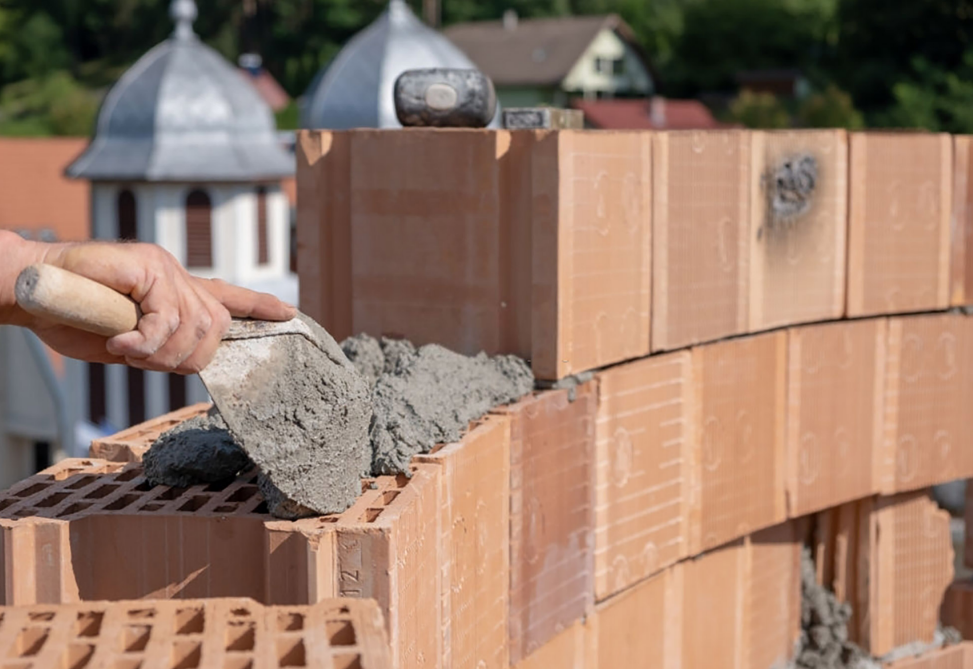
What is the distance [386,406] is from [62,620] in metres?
2.09

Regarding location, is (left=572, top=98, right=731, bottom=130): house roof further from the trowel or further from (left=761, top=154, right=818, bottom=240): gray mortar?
the trowel

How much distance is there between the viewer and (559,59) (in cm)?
6325

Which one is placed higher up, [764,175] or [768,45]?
[768,45]

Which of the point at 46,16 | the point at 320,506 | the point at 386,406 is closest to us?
the point at 320,506

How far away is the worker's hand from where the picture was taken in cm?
505

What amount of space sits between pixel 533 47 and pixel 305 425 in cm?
5976

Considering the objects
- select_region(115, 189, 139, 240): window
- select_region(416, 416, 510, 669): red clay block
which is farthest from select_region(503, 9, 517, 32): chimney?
select_region(416, 416, 510, 669): red clay block

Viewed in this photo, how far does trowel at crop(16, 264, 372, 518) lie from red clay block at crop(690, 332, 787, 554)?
3.30 m

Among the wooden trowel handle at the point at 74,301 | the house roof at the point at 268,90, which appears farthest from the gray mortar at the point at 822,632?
the house roof at the point at 268,90

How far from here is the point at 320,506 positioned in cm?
591

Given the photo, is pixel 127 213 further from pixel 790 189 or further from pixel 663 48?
pixel 663 48

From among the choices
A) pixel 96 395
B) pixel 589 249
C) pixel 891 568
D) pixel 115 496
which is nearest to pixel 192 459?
pixel 115 496

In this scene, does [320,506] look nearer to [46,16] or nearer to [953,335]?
[953,335]

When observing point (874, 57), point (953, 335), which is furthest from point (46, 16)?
point (953, 335)
